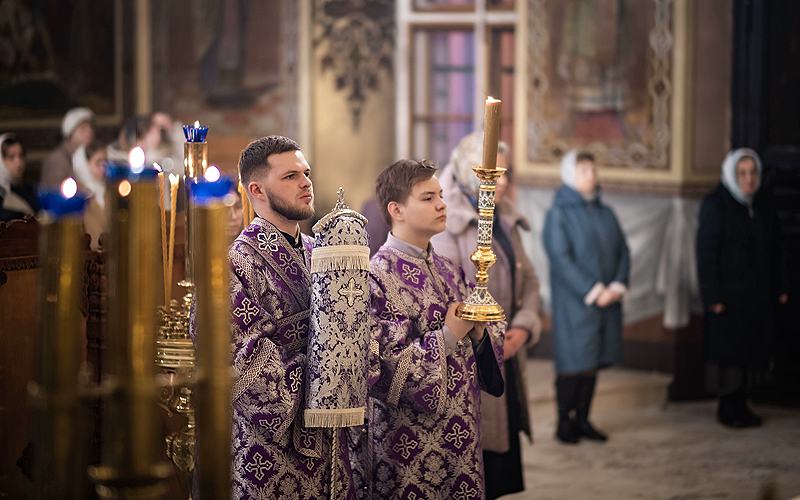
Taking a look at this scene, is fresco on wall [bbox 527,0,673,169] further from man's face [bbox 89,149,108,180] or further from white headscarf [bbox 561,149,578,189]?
man's face [bbox 89,149,108,180]

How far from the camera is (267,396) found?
3.23 m

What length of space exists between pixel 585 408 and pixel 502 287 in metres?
2.09

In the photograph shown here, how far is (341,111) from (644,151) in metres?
2.96

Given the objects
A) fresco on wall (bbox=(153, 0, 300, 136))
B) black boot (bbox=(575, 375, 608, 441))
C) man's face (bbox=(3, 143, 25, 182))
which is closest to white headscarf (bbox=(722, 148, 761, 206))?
black boot (bbox=(575, 375, 608, 441))

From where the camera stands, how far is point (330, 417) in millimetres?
3227

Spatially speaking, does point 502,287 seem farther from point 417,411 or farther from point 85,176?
point 85,176

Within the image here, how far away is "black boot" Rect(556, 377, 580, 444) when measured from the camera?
7090mm

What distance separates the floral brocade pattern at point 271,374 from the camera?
3.24 m

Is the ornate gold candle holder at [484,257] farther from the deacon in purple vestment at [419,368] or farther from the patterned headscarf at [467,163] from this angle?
the patterned headscarf at [467,163]

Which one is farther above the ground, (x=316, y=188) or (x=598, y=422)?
(x=316, y=188)

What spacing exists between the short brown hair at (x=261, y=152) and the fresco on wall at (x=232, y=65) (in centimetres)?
709

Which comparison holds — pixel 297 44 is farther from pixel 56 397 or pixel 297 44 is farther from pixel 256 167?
pixel 56 397

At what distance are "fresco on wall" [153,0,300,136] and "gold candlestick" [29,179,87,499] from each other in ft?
29.4

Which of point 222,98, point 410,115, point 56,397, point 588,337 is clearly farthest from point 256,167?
point 222,98
